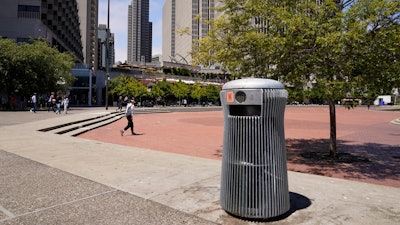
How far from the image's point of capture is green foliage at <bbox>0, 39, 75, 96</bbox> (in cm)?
3150

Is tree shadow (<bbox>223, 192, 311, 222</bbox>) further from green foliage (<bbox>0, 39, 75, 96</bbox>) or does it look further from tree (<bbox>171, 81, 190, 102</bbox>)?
tree (<bbox>171, 81, 190, 102</bbox>)

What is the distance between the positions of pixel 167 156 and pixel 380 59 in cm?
543

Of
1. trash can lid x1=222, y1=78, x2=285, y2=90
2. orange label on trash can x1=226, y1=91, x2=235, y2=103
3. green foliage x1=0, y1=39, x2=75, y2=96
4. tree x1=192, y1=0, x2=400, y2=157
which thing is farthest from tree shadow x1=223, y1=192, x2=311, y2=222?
green foliage x1=0, y1=39, x2=75, y2=96

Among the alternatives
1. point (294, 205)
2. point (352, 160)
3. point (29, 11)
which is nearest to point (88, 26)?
point (29, 11)

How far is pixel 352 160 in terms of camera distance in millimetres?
8688

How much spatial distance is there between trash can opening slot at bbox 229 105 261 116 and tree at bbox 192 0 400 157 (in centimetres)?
313

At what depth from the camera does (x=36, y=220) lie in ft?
12.3

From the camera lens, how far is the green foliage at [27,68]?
31.5 meters

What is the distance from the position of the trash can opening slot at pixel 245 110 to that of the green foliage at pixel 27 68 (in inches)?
1313

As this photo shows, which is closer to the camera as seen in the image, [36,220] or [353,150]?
[36,220]

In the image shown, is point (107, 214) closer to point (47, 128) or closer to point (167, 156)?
point (167, 156)

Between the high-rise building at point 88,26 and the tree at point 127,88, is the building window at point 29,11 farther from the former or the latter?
the high-rise building at point 88,26

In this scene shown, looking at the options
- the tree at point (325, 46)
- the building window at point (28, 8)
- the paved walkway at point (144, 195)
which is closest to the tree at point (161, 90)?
the building window at point (28, 8)

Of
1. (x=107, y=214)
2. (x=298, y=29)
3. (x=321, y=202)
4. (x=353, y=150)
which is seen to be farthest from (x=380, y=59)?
(x=107, y=214)
